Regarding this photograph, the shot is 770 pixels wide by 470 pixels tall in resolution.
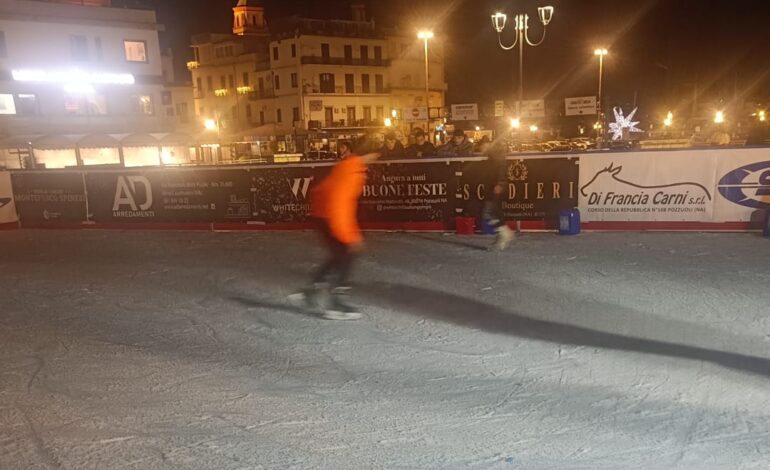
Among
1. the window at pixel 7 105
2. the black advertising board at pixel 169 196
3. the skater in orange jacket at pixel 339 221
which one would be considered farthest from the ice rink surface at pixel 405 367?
the window at pixel 7 105

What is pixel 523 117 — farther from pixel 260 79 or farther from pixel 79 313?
pixel 260 79

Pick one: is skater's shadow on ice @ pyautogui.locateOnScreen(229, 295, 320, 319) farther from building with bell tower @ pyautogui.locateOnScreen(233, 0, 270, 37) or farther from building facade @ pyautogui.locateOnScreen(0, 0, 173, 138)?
building with bell tower @ pyautogui.locateOnScreen(233, 0, 270, 37)

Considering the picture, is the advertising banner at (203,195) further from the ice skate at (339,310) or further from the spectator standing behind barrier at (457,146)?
the ice skate at (339,310)

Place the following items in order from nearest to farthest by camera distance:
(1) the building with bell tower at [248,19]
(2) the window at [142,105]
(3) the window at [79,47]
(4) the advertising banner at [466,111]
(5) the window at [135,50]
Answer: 1. (4) the advertising banner at [466,111]
2. (3) the window at [79,47]
3. (2) the window at [142,105]
4. (5) the window at [135,50]
5. (1) the building with bell tower at [248,19]

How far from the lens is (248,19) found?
265ft

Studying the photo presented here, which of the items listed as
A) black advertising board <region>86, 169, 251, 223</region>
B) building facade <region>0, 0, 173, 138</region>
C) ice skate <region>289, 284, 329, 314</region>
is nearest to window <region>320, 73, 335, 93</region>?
building facade <region>0, 0, 173, 138</region>

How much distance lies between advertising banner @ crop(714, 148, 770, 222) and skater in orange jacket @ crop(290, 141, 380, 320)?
7.52m

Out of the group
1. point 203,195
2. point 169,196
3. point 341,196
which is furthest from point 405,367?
point 169,196

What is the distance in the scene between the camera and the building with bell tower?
79688 millimetres

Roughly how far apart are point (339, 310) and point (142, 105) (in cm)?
4311

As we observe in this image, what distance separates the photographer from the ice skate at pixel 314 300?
22.7 feet

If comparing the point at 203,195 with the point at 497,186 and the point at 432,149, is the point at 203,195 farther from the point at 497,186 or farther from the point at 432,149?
the point at 497,186

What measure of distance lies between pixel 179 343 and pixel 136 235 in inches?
313

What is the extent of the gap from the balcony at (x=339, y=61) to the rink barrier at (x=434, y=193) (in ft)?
174
